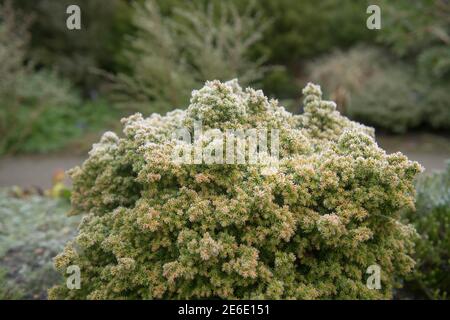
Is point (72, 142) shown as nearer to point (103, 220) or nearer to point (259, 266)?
point (103, 220)

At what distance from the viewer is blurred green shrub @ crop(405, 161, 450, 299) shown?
4016mm

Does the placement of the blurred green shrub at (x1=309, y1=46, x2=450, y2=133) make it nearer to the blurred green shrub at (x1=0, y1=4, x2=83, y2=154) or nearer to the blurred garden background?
the blurred garden background

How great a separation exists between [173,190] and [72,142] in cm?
676

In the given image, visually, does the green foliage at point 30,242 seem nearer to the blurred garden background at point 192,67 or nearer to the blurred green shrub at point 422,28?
the blurred garden background at point 192,67

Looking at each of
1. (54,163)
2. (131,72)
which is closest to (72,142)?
(54,163)

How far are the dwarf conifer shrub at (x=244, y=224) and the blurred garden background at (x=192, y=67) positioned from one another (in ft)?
8.80

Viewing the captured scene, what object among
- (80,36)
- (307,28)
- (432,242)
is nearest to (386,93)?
(307,28)

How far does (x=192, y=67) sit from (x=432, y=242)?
4.88 meters

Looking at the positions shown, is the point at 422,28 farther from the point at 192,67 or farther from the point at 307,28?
the point at 192,67

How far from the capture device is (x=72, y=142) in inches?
371

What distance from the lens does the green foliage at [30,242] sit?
164 inches

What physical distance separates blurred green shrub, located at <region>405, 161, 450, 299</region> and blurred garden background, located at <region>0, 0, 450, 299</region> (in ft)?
8.45

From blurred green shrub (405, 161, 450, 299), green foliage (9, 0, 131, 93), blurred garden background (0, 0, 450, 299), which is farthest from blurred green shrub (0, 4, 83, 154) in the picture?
blurred green shrub (405, 161, 450, 299)
